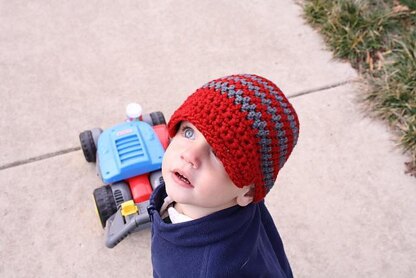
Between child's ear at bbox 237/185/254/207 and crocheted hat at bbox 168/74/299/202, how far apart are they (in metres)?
0.04

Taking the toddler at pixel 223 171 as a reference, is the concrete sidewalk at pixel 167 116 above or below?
below

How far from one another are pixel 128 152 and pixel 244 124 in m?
1.30

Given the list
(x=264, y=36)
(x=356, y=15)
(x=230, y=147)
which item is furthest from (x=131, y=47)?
(x=230, y=147)

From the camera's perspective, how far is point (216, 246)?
4.98ft

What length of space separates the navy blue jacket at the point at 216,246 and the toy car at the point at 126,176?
0.71 meters

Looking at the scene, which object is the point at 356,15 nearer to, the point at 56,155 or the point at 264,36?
the point at 264,36

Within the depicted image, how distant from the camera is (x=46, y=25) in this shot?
366cm

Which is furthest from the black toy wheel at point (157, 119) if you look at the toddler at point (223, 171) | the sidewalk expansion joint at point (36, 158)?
the toddler at point (223, 171)

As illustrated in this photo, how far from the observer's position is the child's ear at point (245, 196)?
57.5 inches

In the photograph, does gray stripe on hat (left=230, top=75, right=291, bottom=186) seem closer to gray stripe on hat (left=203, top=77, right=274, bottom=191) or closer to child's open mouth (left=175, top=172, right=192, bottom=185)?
gray stripe on hat (left=203, top=77, right=274, bottom=191)

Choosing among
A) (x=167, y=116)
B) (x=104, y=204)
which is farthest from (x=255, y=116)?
(x=167, y=116)

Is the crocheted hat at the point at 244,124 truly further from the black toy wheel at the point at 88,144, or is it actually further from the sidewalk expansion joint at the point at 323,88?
the sidewalk expansion joint at the point at 323,88

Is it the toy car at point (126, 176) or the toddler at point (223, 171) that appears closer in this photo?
the toddler at point (223, 171)

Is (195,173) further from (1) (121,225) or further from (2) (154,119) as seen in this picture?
(2) (154,119)
